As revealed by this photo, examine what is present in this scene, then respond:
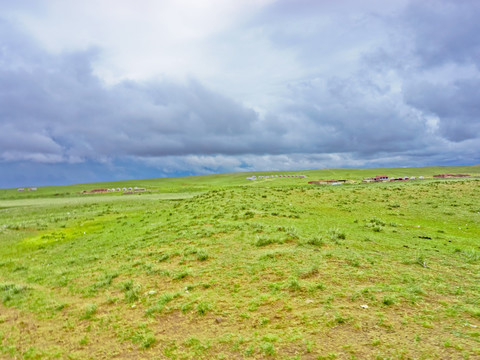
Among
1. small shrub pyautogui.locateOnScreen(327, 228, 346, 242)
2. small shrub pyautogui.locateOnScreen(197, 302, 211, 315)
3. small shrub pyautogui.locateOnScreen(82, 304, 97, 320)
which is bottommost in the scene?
small shrub pyautogui.locateOnScreen(82, 304, 97, 320)

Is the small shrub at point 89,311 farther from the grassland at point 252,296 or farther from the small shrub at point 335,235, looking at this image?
the small shrub at point 335,235

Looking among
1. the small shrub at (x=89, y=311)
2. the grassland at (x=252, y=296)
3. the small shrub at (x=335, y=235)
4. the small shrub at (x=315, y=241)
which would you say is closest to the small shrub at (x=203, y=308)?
the grassland at (x=252, y=296)

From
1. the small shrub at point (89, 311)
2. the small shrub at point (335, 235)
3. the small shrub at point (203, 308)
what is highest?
the small shrub at point (335, 235)

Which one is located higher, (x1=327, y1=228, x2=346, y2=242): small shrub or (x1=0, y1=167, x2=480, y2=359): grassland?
(x1=327, y1=228, x2=346, y2=242): small shrub

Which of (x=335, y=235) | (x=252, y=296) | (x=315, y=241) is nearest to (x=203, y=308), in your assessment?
(x=252, y=296)

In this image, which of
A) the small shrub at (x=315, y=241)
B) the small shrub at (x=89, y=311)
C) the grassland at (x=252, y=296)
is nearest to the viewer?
the grassland at (x=252, y=296)

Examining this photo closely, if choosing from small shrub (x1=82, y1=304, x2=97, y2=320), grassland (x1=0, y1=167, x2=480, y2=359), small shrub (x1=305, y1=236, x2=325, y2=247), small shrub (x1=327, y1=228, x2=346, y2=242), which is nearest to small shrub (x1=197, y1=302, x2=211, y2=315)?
grassland (x1=0, y1=167, x2=480, y2=359)

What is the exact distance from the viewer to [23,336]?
1068 centimetres

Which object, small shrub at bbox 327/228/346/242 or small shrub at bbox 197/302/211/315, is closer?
small shrub at bbox 197/302/211/315

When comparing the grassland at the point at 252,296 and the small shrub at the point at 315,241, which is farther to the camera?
the small shrub at the point at 315,241

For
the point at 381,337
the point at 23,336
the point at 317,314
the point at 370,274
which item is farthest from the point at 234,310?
the point at 23,336

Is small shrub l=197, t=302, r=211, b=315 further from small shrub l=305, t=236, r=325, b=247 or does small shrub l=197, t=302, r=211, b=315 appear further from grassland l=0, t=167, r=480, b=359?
small shrub l=305, t=236, r=325, b=247

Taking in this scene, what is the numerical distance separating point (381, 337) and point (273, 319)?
10.6ft

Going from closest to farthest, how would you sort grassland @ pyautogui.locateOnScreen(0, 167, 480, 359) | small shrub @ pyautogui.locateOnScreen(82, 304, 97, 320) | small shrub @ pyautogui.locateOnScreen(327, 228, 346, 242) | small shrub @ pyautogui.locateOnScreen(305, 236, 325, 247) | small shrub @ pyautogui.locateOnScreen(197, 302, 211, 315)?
grassland @ pyautogui.locateOnScreen(0, 167, 480, 359) → small shrub @ pyautogui.locateOnScreen(197, 302, 211, 315) → small shrub @ pyautogui.locateOnScreen(82, 304, 97, 320) → small shrub @ pyautogui.locateOnScreen(305, 236, 325, 247) → small shrub @ pyautogui.locateOnScreen(327, 228, 346, 242)
